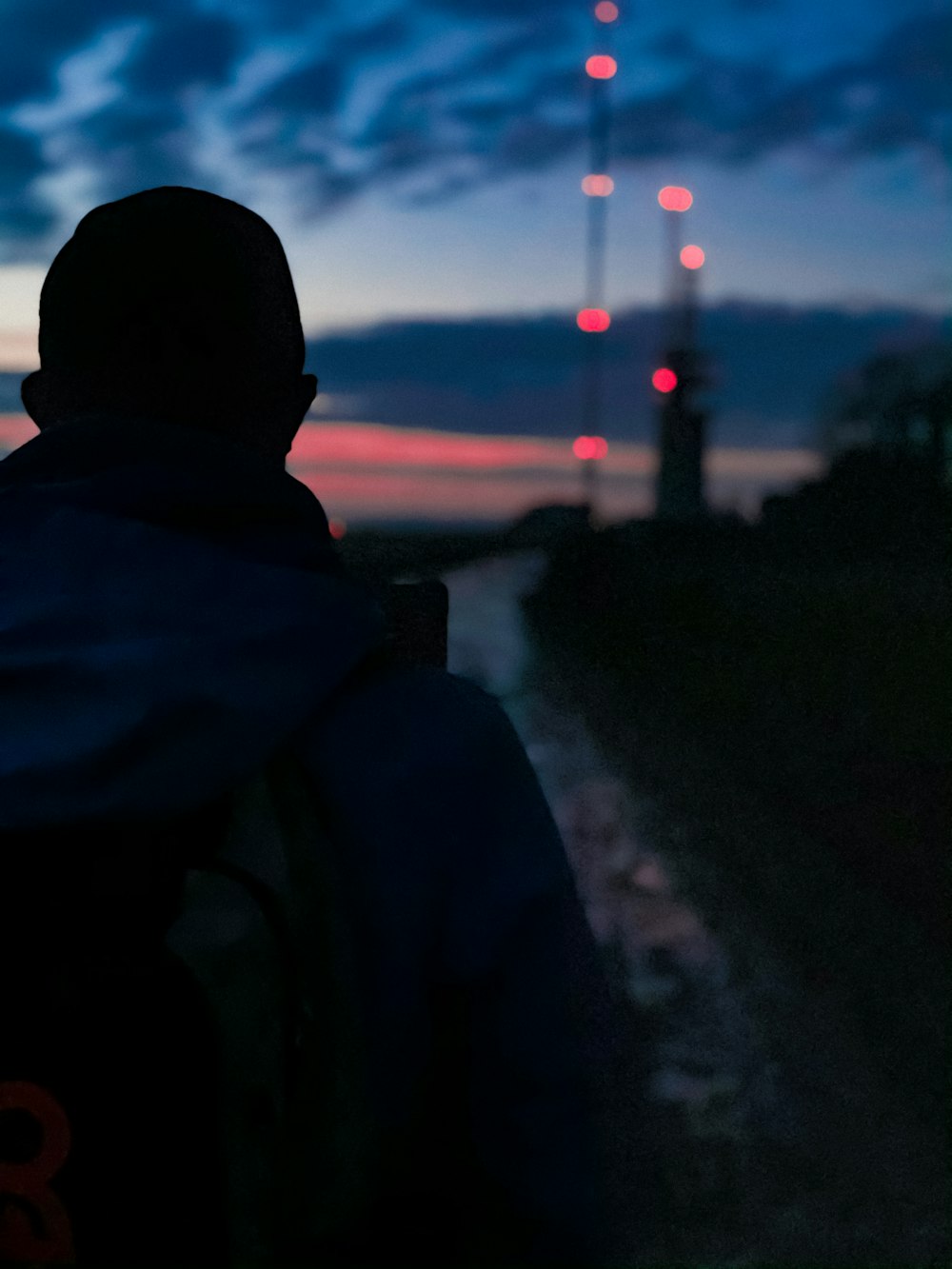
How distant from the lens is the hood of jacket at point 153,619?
3.59 feet

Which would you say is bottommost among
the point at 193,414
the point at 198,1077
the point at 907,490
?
the point at 198,1077

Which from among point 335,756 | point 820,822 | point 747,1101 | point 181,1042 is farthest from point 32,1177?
point 820,822

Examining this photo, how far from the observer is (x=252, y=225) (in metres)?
1.50

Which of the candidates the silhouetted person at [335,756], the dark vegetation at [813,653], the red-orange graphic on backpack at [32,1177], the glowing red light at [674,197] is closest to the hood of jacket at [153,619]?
the silhouetted person at [335,756]

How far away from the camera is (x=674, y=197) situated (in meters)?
30.1

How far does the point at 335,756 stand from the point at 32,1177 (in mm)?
504

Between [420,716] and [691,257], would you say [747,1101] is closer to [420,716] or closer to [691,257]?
[420,716]

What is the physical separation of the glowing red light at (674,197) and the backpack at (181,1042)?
103ft

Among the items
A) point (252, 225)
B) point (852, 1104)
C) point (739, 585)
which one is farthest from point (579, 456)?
point (252, 225)

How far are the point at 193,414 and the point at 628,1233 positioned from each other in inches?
115

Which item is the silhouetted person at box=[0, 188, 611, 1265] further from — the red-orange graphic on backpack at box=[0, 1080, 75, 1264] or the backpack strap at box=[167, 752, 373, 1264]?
the red-orange graphic on backpack at box=[0, 1080, 75, 1264]

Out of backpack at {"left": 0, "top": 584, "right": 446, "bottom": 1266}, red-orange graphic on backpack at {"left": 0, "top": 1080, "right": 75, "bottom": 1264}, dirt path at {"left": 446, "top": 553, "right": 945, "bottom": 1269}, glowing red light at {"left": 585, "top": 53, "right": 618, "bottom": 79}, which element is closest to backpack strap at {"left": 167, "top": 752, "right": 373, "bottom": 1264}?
backpack at {"left": 0, "top": 584, "right": 446, "bottom": 1266}

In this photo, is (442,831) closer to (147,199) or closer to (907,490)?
(147,199)

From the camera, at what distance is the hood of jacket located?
43.1 inches
